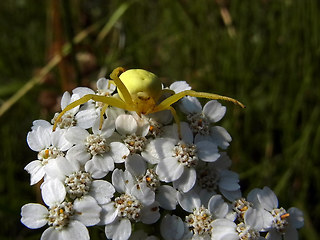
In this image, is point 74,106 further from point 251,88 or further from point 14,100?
point 251,88

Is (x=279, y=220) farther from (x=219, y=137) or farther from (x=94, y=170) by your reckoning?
(x=94, y=170)

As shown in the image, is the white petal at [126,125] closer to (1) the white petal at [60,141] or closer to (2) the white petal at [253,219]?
(1) the white petal at [60,141]

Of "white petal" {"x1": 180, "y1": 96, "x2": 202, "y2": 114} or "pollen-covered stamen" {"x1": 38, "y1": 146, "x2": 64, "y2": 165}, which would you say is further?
"white petal" {"x1": 180, "y1": 96, "x2": 202, "y2": 114}

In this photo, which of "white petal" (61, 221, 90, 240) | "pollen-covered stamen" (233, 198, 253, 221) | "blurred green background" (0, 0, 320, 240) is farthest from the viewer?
"blurred green background" (0, 0, 320, 240)

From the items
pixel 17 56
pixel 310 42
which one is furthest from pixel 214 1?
pixel 17 56

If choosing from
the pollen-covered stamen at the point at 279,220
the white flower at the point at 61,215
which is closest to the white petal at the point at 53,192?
the white flower at the point at 61,215

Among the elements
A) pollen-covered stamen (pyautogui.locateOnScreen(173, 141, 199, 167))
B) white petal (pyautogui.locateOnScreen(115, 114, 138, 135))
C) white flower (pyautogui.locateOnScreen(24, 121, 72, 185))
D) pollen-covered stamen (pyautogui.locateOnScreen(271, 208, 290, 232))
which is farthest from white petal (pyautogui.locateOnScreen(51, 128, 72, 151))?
pollen-covered stamen (pyautogui.locateOnScreen(271, 208, 290, 232))

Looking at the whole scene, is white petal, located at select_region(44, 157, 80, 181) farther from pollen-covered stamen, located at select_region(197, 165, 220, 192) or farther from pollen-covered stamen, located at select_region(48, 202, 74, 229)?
pollen-covered stamen, located at select_region(197, 165, 220, 192)
